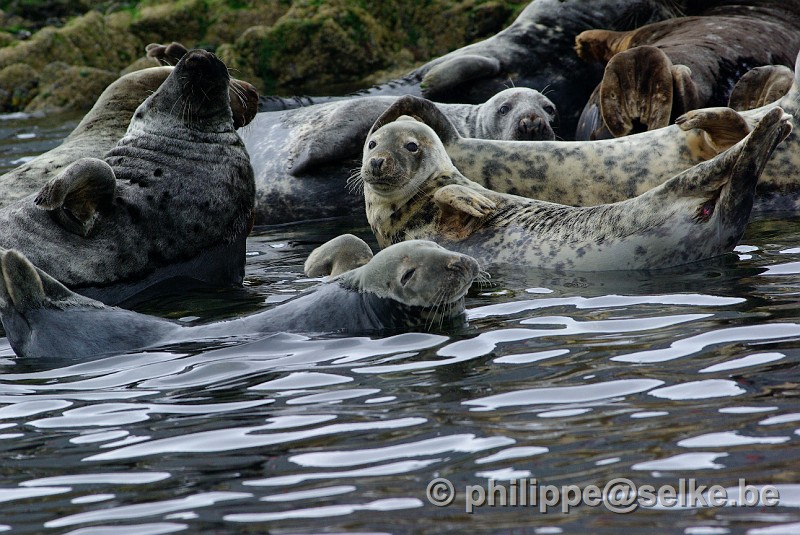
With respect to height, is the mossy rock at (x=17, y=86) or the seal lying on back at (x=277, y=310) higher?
the mossy rock at (x=17, y=86)

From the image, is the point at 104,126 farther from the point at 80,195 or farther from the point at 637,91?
the point at 637,91

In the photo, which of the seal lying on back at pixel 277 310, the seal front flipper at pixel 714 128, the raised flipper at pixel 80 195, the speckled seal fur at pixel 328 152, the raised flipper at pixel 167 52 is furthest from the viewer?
the speckled seal fur at pixel 328 152

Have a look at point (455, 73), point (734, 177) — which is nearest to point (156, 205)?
point (734, 177)

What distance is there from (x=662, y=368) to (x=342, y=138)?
554 centimetres

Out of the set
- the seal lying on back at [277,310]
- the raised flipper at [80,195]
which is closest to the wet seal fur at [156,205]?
the raised flipper at [80,195]

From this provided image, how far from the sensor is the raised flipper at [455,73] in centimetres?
1116

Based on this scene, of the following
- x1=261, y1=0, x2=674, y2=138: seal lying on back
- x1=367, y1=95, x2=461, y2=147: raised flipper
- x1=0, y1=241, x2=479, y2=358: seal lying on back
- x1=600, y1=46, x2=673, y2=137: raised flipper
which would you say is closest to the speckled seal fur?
x1=600, y1=46, x2=673, y2=137: raised flipper

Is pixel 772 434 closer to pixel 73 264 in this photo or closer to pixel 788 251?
pixel 788 251

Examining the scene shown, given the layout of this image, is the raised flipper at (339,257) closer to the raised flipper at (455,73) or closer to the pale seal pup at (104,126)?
the pale seal pup at (104,126)

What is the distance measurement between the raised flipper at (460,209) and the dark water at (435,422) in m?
1.24

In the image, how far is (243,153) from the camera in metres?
7.75

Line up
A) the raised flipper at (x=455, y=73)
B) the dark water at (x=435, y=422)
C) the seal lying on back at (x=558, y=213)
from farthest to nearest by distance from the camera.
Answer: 1. the raised flipper at (x=455, y=73)
2. the seal lying on back at (x=558, y=213)
3. the dark water at (x=435, y=422)

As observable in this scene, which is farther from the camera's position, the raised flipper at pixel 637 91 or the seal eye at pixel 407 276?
the raised flipper at pixel 637 91

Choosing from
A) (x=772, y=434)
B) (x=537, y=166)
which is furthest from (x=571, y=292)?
(x=772, y=434)
